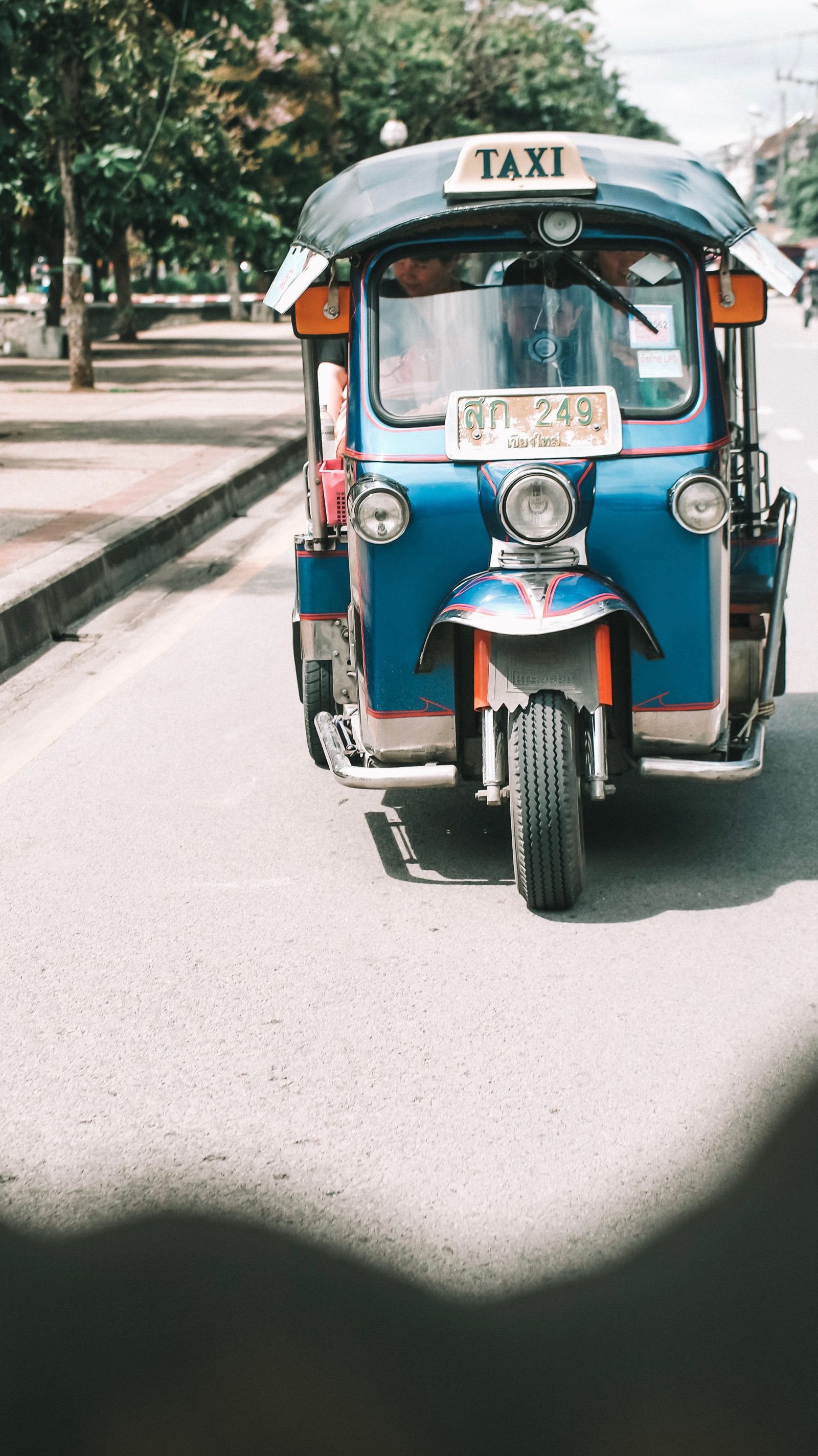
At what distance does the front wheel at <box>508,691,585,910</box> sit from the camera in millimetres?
4766

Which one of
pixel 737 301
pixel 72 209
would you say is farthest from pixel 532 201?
pixel 72 209

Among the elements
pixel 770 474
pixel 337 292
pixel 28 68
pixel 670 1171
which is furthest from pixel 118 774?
pixel 28 68

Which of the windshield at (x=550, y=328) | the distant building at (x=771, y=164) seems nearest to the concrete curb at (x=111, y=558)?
the windshield at (x=550, y=328)

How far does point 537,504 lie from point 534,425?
10.7 inches

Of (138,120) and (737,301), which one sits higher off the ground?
(138,120)

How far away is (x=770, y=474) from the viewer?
46.5 feet

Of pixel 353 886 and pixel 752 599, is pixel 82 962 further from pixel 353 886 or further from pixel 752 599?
pixel 752 599

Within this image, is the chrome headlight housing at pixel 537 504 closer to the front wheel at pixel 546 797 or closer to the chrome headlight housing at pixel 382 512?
the chrome headlight housing at pixel 382 512

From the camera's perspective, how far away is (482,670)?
4898 millimetres

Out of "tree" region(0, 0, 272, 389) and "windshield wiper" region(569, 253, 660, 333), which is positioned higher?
"tree" region(0, 0, 272, 389)

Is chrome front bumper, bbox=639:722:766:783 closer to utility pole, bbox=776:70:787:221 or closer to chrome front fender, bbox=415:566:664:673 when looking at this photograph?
chrome front fender, bbox=415:566:664:673

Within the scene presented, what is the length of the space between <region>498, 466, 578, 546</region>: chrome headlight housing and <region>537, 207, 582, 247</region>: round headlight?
27.5 inches

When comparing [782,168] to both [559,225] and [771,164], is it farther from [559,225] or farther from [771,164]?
[559,225]

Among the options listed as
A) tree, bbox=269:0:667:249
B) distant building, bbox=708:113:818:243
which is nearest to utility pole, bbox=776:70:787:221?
distant building, bbox=708:113:818:243
